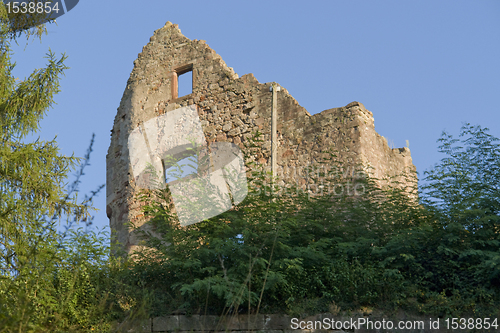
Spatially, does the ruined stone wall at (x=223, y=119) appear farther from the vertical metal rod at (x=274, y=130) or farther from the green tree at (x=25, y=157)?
the green tree at (x=25, y=157)

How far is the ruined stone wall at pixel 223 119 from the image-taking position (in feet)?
32.4

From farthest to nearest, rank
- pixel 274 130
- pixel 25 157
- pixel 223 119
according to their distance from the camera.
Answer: pixel 223 119 < pixel 274 130 < pixel 25 157

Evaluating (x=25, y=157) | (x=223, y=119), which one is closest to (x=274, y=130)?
(x=223, y=119)

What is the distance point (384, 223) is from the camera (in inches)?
295

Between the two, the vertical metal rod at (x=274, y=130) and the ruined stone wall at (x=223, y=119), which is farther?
the vertical metal rod at (x=274, y=130)

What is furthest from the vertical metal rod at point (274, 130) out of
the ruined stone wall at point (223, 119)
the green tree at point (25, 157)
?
the green tree at point (25, 157)

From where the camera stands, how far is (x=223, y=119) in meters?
11.1

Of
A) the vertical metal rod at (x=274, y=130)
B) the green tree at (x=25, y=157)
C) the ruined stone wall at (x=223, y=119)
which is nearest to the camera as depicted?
the green tree at (x=25, y=157)

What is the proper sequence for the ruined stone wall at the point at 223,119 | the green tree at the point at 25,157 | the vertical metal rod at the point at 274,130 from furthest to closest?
1. the vertical metal rod at the point at 274,130
2. the ruined stone wall at the point at 223,119
3. the green tree at the point at 25,157

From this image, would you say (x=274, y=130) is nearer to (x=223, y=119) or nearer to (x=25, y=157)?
(x=223, y=119)

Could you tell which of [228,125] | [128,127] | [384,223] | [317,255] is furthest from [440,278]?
[128,127]

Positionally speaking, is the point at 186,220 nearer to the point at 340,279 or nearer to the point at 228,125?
the point at 340,279

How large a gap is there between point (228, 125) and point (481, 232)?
19.1 ft

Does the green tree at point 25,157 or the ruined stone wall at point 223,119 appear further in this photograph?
the ruined stone wall at point 223,119
